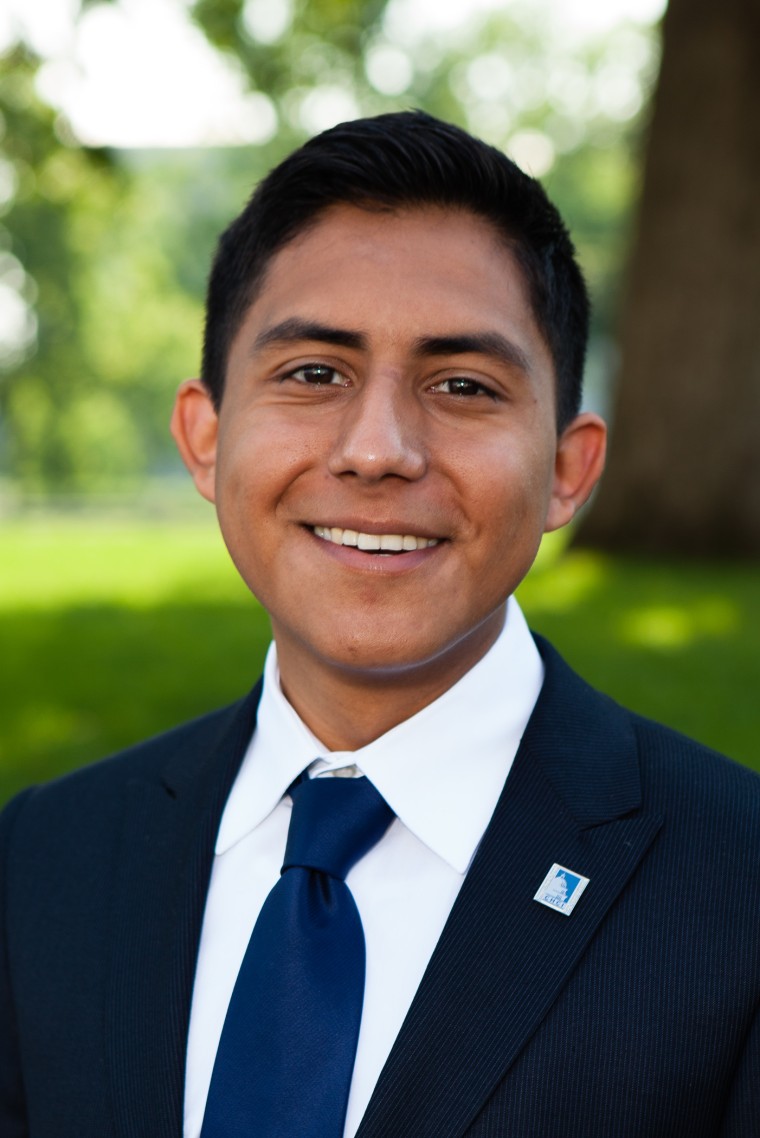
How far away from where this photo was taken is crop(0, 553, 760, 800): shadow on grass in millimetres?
5277

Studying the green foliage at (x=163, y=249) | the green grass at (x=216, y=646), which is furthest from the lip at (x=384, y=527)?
the green foliage at (x=163, y=249)

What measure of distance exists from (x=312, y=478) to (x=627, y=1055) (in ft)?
Result: 3.71

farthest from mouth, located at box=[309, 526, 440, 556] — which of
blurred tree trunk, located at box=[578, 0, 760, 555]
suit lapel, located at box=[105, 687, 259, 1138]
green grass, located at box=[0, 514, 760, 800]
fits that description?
blurred tree trunk, located at box=[578, 0, 760, 555]

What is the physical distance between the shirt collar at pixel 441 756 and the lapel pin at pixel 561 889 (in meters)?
0.16

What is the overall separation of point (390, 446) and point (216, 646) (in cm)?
462

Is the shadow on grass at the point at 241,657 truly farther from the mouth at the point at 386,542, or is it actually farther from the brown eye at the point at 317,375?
the brown eye at the point at 317,375

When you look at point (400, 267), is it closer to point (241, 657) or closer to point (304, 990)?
point (304, 990)

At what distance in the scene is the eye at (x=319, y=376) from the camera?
7.63ft

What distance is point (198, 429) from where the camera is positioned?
9.04 feet

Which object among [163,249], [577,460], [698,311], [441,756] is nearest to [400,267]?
[577,460]

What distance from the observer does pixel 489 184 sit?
2422 millimetres

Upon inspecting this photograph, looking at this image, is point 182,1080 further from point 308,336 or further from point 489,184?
point 489,184

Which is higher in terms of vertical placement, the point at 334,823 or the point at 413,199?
the point at 413,199

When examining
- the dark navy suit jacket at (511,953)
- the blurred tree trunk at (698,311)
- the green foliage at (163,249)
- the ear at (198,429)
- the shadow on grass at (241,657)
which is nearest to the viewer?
the dark navy suit jacket at (511,953)
